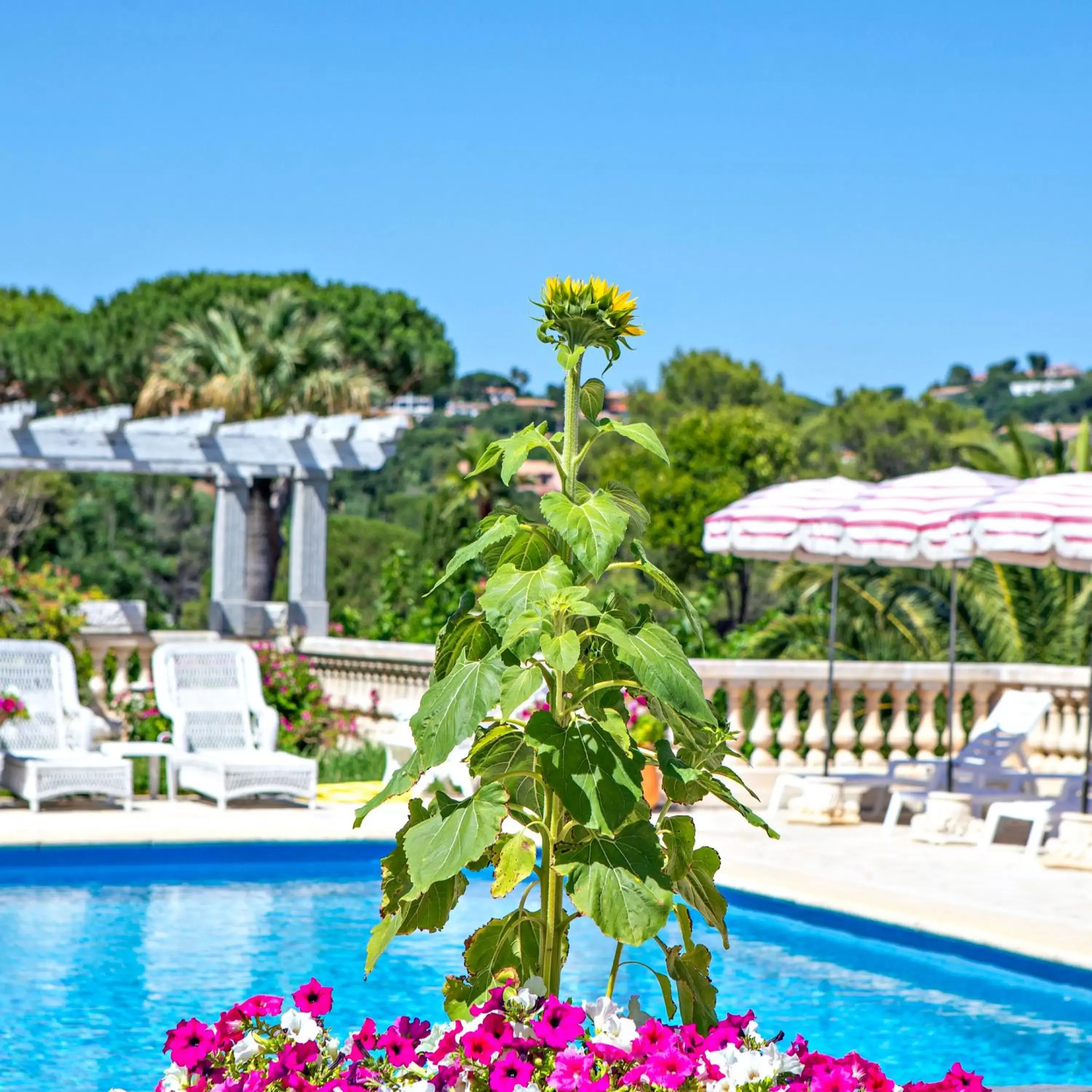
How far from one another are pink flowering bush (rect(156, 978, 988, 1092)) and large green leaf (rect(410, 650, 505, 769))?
1.69 feet

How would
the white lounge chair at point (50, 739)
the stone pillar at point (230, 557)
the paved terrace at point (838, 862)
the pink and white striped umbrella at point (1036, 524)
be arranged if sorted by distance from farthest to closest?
1. the stone pillar at point (230, 557)
2. the white lounge chair at point (50, 739)
3. the pink and white striped umbrella at point (1036, 524)
4. the paved terrace at point (838, 862)

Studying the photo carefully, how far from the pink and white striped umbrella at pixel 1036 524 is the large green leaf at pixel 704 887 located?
626 cm

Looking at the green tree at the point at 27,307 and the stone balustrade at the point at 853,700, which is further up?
the green tree at the point at 27,307

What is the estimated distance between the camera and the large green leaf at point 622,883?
3.17 meters

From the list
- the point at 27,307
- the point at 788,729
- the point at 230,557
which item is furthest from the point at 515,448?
the point at 27,307

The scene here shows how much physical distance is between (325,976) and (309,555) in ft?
34.5

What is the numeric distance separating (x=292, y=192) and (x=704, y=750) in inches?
1859

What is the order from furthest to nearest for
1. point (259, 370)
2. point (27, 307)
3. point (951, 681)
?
point (27, 307) < point (259, 370) < point (951, 681)

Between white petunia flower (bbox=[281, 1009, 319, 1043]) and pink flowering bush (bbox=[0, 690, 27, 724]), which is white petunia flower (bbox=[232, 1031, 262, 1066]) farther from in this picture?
pink flowering bush (bbox=[0, 690, 27, 724])

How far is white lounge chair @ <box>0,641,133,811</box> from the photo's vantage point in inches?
416

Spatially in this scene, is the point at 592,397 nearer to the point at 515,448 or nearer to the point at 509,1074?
the point at 515,448

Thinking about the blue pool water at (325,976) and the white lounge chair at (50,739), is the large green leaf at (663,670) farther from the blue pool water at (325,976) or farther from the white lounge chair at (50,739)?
the white lounge chair at (50,739)

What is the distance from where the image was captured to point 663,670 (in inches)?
126

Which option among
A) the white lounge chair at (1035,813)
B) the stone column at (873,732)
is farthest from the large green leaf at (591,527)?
the stone column at (873,732)
